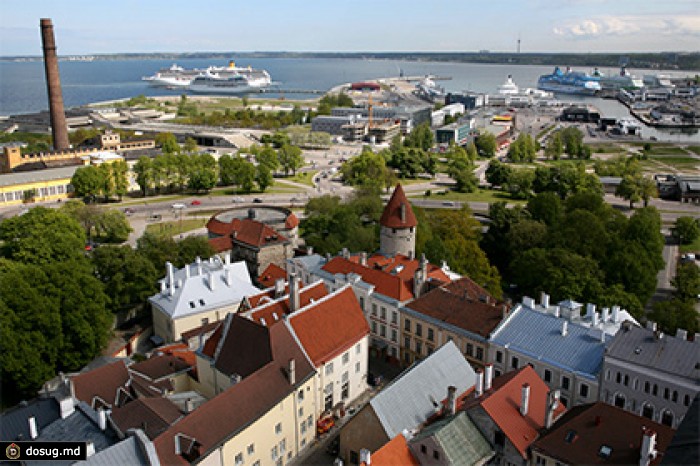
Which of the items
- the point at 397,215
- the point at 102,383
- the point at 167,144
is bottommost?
the point at 102,383

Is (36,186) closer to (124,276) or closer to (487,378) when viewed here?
(124,276)

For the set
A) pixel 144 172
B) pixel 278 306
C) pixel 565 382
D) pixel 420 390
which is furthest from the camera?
pixel 144 172

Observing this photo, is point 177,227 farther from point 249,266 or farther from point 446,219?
point 446,219

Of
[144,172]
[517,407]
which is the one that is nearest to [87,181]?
→ [144,172]

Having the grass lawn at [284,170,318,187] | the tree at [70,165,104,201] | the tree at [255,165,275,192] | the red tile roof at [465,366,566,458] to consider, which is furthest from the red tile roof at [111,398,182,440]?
the grass lawn at [284,170,318,187]

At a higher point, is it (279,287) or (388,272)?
(279,287)

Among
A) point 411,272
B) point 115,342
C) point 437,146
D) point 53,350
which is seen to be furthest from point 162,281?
point 437,146
